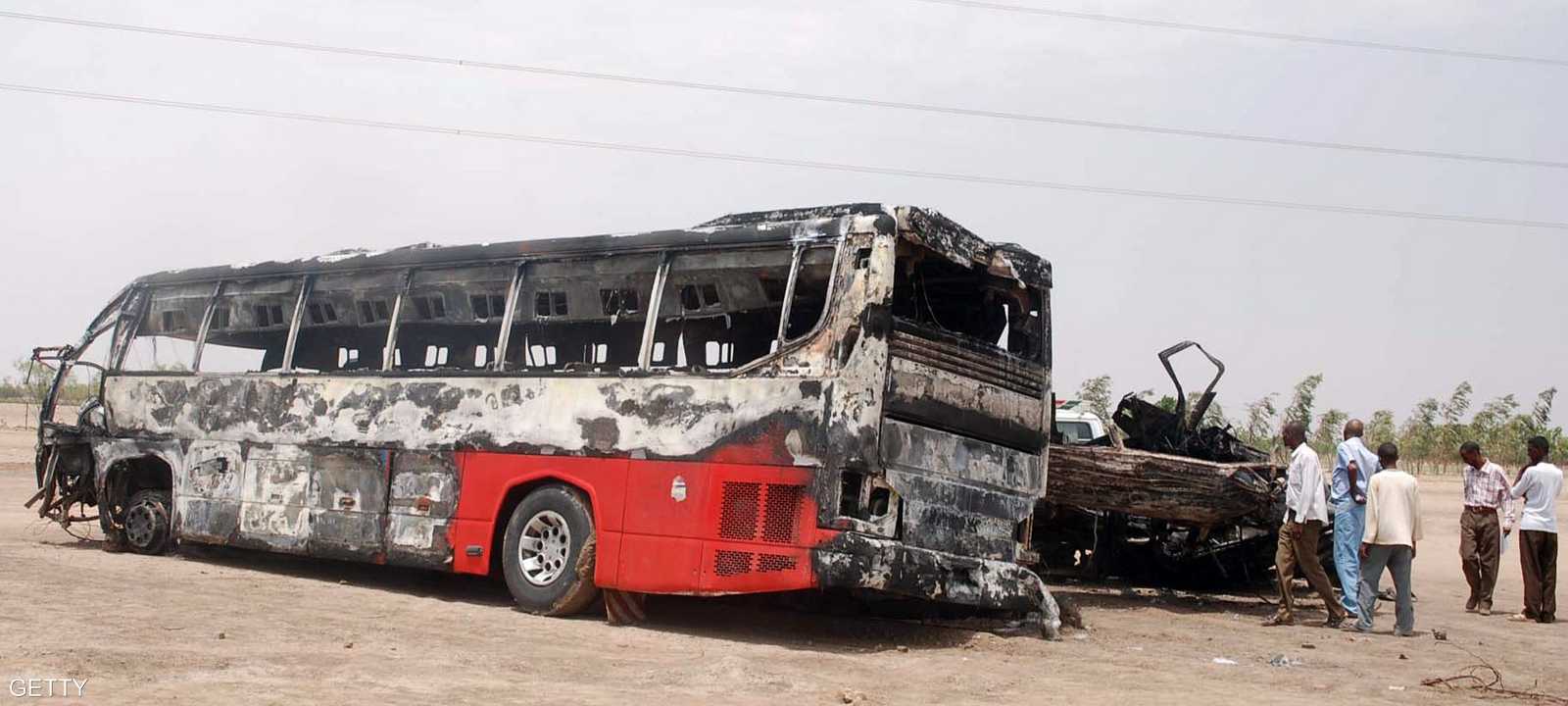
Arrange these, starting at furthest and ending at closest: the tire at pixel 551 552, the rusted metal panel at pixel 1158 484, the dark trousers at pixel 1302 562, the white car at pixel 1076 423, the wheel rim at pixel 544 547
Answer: the white car at pixel 1076 423, the rusted metal panel at pixel 1158 484, the dark trousers at pixel 1302 562, the wheel rim at pixel 544 547, the tire at pixel 551 552

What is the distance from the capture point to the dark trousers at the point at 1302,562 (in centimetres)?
1206

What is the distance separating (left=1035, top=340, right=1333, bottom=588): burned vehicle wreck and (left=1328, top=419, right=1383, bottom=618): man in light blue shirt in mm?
694

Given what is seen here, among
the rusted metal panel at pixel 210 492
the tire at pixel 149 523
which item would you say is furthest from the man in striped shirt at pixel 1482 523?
the tire at pixel 149 523

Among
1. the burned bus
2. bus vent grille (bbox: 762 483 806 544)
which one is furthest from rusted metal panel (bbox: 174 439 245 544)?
bus vent grille (bbox: 762 483 806 544)

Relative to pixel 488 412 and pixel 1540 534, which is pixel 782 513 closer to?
pixel 488 412

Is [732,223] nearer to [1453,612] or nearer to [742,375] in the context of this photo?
[742,375]

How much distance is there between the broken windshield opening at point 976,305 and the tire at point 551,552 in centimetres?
288

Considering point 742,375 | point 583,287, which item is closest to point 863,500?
point 742,375

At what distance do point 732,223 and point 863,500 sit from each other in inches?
98.8

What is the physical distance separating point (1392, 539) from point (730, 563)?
20.1 ft

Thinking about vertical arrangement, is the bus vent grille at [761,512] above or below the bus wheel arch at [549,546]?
above

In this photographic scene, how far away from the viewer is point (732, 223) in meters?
10.5

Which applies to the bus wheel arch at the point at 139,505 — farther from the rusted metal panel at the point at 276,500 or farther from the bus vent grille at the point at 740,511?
the bus vent grille at the point at 740,511

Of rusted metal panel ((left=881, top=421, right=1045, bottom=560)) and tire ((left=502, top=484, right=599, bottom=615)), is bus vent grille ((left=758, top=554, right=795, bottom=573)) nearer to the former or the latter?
rusted metal panel ((left=881, top=421, right=1045, bottom=560))
